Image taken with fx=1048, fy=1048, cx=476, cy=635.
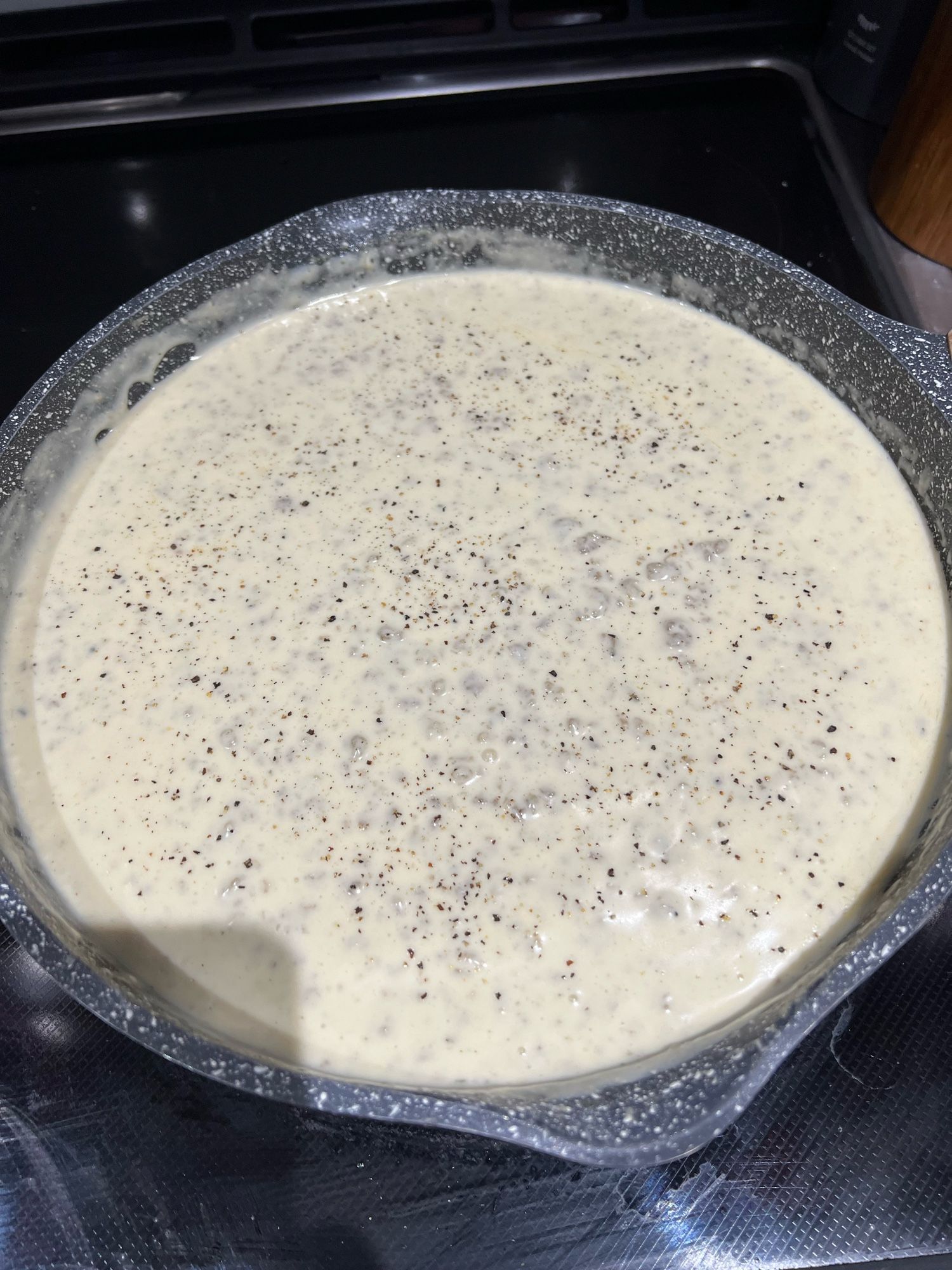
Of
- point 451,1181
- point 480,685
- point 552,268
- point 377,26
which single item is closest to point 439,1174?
point 451,1181

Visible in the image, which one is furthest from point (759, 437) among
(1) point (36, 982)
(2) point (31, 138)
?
(2) point (31, 138)

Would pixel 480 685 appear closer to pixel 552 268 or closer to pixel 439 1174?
pixel 439 1174

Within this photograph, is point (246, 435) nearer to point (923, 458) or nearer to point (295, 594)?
point (295, 594)

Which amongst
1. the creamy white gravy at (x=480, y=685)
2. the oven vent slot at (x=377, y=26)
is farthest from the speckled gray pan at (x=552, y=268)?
the oven vent slot at (x=377, y=26)

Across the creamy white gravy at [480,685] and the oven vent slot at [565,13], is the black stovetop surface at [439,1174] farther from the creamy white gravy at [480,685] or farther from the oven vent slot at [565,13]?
the oven vent slot at [565,13]

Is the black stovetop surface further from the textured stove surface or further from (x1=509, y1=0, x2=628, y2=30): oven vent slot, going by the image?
(x1=509, y1=0, x2=628, y2=30): oven vent slot

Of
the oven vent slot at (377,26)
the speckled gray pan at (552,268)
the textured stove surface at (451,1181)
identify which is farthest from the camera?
the oven vent slot at (377,26)

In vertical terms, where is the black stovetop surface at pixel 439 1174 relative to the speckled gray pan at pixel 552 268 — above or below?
below
